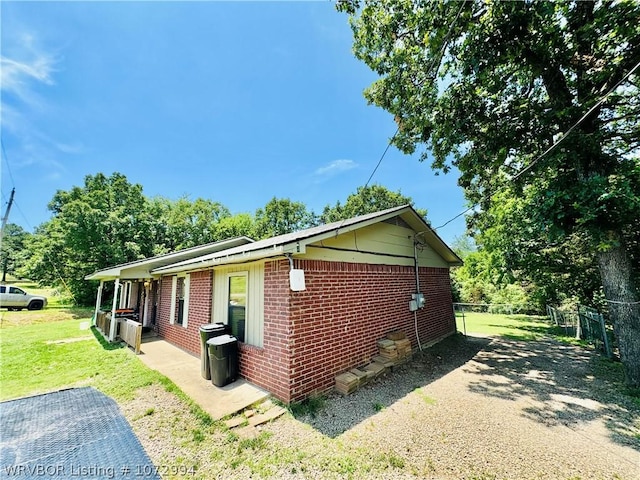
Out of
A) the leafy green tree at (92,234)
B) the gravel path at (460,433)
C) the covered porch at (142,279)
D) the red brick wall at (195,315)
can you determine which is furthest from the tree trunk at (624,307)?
the leafy green tree at (92,234)

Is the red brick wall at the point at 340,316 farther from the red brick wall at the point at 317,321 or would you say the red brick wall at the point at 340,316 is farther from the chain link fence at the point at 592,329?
the chain link fence at the point at 592,329

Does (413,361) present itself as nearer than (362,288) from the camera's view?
No

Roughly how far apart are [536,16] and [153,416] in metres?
10.1

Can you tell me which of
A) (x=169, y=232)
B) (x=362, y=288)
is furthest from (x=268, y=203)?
(x=362, y=288)

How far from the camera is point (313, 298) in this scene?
4.85 meters

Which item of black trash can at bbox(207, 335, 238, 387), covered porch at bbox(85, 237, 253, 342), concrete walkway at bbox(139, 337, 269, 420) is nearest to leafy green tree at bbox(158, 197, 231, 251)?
covered porch at bbox(85, 237, 253, 342)

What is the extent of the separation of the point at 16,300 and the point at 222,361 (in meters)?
22.8

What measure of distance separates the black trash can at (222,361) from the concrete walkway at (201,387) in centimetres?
13

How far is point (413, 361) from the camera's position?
678 centimetres

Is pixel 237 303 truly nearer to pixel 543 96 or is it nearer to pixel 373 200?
pixel 543 96

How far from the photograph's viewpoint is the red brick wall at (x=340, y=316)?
4.57 m

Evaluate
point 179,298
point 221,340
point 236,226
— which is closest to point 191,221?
point 236,226

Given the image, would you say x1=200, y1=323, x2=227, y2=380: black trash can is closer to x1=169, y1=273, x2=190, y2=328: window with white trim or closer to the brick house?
the brick house

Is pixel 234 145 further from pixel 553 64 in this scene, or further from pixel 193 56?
pixel 553 64
